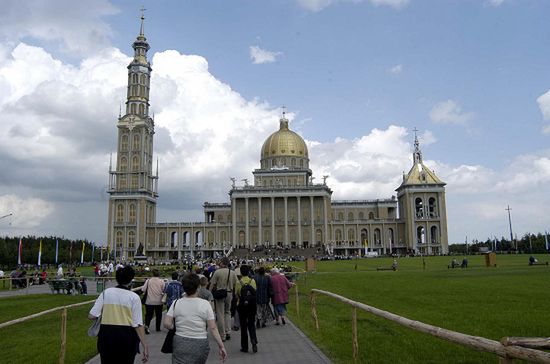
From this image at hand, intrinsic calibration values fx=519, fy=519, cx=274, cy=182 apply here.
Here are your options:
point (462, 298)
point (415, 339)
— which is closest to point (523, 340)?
point (415, 339)

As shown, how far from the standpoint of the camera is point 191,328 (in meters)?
7.31

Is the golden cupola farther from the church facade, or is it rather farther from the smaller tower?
the smaller tower

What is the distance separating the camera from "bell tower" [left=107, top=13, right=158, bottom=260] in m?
111

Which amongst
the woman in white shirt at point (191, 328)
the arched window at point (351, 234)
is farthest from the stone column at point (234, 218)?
the woman in white shirt at point (191, 328)

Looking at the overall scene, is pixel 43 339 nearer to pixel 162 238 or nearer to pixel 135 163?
pixel 135 163

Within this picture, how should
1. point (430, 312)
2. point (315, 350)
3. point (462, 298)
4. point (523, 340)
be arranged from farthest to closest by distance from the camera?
point (462, 298) < point (430, 312) < point (315, 350) < point (523, 340)

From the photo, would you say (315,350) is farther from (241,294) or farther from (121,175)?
(121,175)

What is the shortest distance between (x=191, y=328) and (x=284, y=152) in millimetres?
111210

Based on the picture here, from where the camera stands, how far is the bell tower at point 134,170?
111 m

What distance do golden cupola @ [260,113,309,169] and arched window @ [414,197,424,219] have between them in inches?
1020

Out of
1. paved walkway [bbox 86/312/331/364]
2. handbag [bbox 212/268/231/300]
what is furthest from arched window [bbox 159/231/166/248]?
handbag [bbox 212/268/231/300]

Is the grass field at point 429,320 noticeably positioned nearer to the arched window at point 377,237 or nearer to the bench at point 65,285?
the bench at point 65,285

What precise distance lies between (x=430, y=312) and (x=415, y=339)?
12.5 feet

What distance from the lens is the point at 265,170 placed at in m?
116
